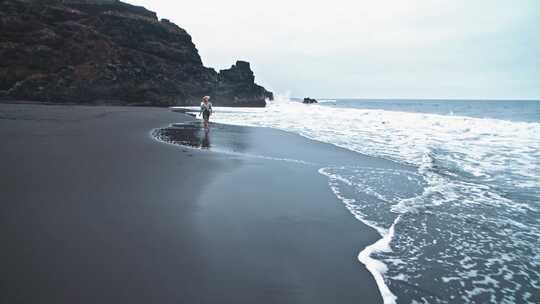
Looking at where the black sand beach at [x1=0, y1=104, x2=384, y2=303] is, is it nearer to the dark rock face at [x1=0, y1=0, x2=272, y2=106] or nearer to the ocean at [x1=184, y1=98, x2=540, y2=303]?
the ocean at [x1=184, y1=98, x2=540, y2=303]

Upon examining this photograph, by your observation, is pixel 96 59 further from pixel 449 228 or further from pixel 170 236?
pixel 449 228

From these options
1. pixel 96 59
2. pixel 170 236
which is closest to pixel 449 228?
pixel 170 236

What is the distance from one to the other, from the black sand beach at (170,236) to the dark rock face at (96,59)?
4038cm

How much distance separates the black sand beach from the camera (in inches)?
112

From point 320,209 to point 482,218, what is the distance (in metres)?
2.86

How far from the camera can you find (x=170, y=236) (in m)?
3.95

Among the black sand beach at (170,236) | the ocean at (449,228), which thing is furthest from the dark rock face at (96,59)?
the ocean at (449,228)

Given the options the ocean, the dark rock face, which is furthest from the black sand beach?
the dark rock face

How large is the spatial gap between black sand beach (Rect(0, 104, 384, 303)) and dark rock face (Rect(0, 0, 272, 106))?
132ft

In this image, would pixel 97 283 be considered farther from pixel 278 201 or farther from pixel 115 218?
pixel 278 201

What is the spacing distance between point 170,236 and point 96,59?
51908 millimetres

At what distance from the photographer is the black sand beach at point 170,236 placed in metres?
2.85

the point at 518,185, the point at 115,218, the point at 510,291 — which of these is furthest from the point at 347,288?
the point at 518,185

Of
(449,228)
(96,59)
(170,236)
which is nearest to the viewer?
(170,236)
